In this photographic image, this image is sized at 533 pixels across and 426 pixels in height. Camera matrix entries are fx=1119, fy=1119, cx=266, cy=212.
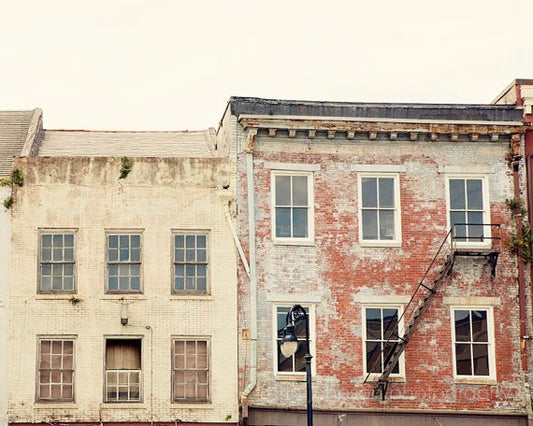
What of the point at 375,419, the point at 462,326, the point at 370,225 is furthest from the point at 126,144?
the point at 462,326

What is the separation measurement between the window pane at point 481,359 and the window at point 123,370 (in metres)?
8.70

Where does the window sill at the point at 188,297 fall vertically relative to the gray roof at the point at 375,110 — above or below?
below

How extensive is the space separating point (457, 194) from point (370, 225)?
8.44ft

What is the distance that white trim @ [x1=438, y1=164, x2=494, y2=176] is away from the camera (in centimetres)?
3003

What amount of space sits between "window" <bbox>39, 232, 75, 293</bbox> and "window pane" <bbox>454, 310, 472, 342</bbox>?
32.7 feet

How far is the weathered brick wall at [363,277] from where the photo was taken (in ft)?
93.7

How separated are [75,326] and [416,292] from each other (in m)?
8.81

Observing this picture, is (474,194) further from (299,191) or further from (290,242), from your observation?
(290,242)

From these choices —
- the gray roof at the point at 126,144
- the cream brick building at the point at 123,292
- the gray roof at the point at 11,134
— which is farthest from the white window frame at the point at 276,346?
the gray roof at the point at 11,134

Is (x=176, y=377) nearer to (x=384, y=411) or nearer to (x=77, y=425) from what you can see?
(x=77, y=425)

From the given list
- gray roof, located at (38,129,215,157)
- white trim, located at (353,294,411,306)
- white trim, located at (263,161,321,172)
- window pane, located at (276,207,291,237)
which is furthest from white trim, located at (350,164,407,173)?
gray roof, located at (38,129,215,157)

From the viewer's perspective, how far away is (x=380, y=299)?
1142 inches

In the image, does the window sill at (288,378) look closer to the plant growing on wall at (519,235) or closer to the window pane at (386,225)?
the window pane at (386,225)

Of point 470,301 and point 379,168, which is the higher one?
point 379,168
